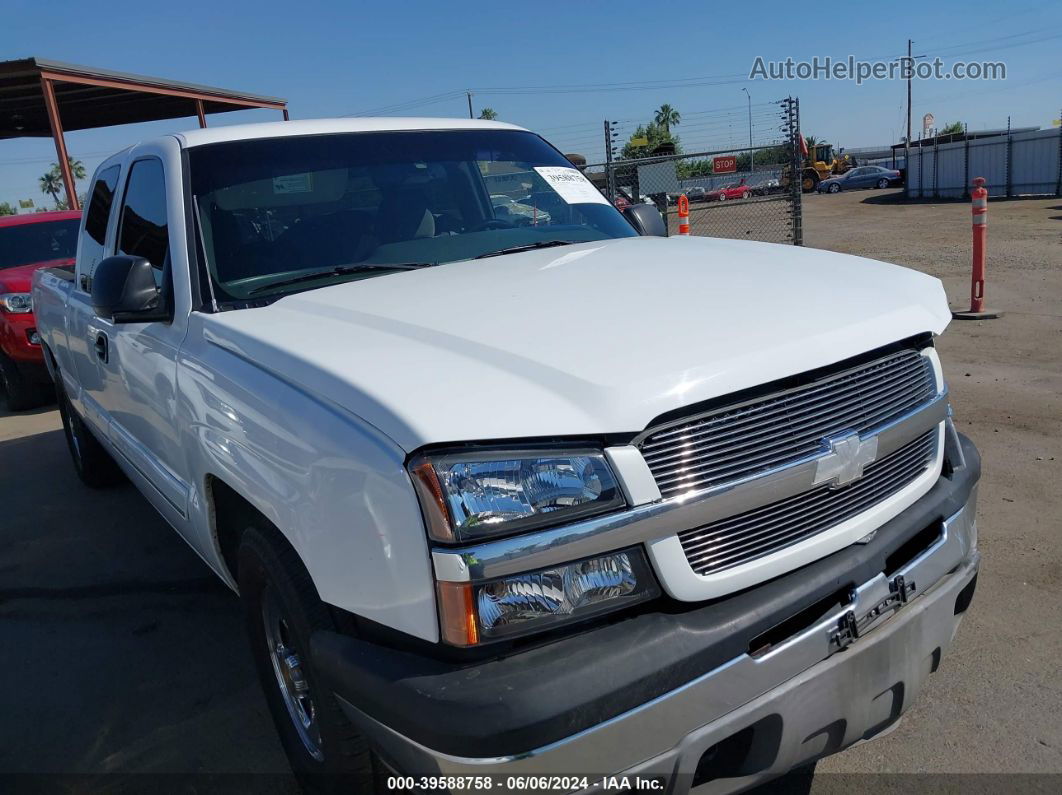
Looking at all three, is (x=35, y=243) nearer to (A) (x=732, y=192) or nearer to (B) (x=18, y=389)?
(B) (x=18, y=389)

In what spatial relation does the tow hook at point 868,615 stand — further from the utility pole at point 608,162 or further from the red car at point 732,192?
the red car at point 732,192

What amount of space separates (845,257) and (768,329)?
99 centimetres

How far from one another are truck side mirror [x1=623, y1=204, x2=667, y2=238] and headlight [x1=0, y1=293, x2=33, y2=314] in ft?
20.8

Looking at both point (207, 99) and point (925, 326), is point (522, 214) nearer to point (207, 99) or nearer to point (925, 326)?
Result: point (925, 326)

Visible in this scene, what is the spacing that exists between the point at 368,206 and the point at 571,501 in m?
1.82

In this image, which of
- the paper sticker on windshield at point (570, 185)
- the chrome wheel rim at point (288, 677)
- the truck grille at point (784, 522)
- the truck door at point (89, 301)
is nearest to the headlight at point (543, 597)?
the truck grille at point (784, 522)

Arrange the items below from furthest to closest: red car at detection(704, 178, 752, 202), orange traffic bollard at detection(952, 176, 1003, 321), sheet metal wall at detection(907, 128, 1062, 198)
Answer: red car at detection(704, 178, 752, 202)
sheet metal wall at detection(907, 128, 1062, 198)
orange traffic bollard at detection(952, 176, 1003, 321)

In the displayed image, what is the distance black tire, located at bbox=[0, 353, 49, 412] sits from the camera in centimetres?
806

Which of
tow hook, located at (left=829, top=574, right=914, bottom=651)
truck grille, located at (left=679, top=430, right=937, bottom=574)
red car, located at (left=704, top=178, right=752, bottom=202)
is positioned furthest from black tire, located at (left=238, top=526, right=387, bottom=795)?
red car, located at (left=704, top=178, right=752, bottom=202)

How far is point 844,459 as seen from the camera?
6.25ft

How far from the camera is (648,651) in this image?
1.61m

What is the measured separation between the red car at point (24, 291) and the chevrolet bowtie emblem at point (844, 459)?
6.74 metres

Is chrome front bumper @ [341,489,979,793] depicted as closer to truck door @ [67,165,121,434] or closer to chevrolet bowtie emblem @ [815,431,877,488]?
chevrolet bowtie emblem @ [815,431,877,488]

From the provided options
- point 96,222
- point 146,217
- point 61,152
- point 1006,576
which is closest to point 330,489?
point 146,217
